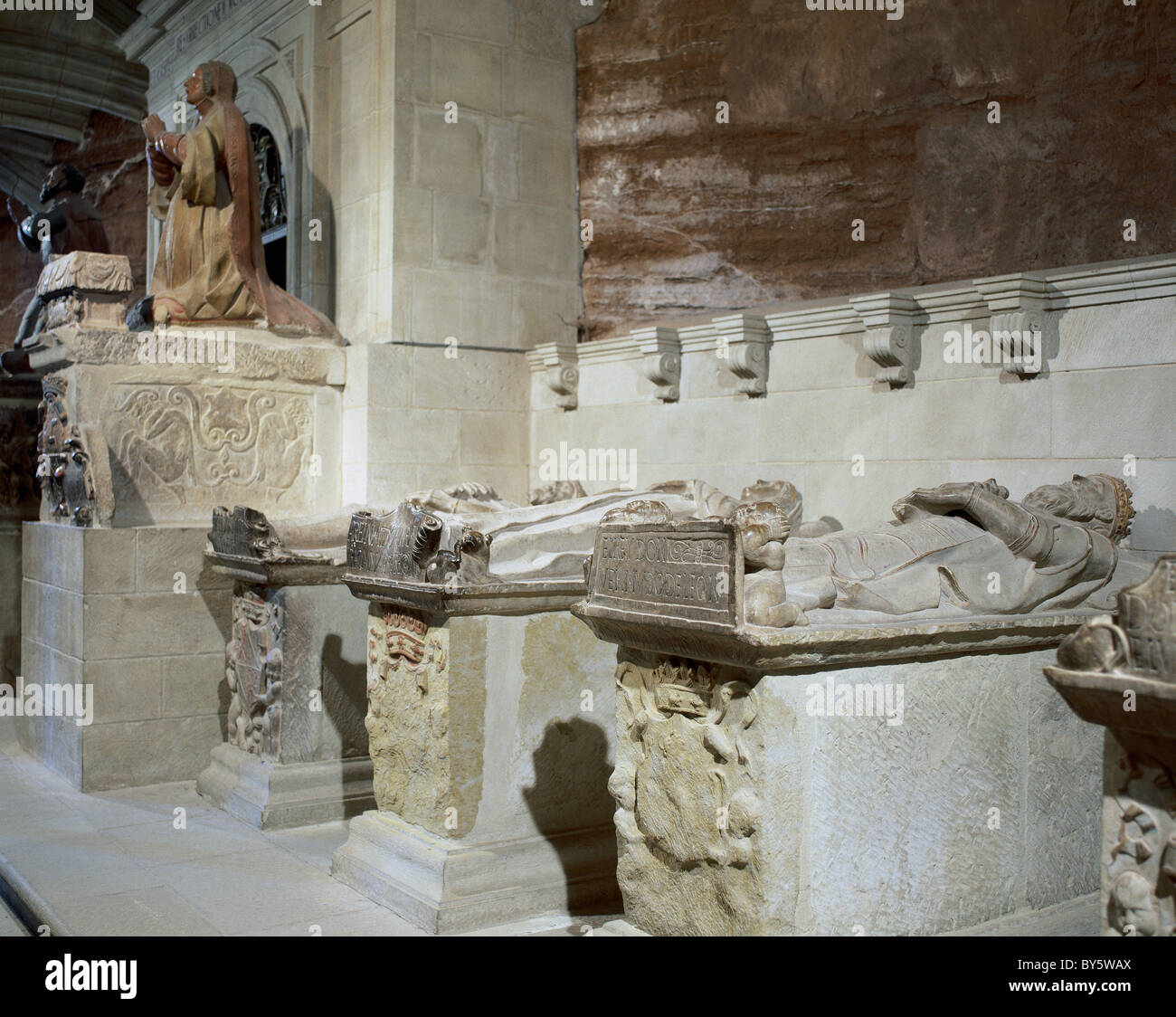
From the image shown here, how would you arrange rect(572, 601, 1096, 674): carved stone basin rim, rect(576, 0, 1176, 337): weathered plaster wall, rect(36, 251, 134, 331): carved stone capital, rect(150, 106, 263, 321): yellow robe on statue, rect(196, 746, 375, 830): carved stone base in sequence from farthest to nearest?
rect(150, 106, 263, 321): yellow robe on statue
rect(36, 251, 134, 331): carved stone capital
rect(576, 0, 1176, 337): weathered plaster wall
rect(196, 746, 375, 830): carved stone base
rect(572, 601, 1096, 674): carved stone basin rim

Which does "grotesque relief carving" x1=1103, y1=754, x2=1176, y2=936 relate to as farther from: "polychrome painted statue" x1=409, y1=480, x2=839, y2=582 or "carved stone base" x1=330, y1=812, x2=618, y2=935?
"carved stone base" x1=330, y1=812, x2=618, y2=935

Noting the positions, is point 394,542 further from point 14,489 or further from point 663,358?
point 14,489

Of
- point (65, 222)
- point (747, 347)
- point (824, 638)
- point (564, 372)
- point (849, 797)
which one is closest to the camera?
point (824, 638)

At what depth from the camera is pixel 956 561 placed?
2.95 m

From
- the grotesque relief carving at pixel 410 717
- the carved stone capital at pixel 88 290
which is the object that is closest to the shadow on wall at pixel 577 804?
the grotesque relief carving at pixel 410 717

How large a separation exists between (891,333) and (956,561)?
153cm

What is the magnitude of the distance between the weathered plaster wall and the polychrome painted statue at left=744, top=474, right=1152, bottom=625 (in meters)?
2.00

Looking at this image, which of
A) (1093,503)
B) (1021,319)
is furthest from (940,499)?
(1021,319)

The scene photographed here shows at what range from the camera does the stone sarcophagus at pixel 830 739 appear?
2455 millimetres

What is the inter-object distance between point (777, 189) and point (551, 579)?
2916mm

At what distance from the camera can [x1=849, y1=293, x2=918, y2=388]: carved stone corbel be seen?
14.0 feet

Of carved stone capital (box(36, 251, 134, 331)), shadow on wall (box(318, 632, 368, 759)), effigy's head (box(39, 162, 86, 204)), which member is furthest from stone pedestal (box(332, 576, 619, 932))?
effigy's head (box(39, 162, 86, 204))


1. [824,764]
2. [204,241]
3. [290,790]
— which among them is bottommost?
[290,790]
